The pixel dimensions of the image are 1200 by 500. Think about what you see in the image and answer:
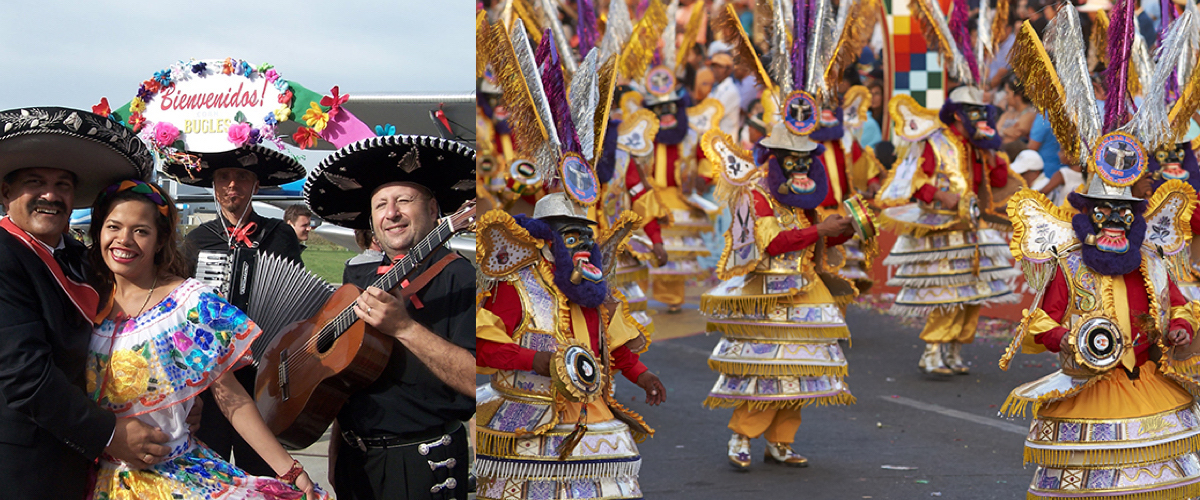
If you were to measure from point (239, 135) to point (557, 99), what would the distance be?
40.8 inches

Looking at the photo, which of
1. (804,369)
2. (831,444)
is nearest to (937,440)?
(831,444)

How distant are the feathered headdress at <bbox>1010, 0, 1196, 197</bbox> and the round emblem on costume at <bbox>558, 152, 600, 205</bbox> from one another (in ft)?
6.83

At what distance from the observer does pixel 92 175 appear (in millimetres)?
2611

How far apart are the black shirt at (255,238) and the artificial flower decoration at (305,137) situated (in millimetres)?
233

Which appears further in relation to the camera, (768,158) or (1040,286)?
(768,158)

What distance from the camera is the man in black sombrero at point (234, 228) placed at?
115 inches

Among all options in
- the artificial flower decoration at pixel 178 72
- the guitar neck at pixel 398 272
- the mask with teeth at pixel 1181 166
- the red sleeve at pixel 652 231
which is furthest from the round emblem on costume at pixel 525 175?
the red sleeve at pixel 652 231

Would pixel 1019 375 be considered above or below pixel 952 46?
below

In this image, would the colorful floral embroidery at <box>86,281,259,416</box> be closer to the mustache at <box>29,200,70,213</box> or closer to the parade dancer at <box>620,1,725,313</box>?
the mustache at <box>29,200,70,213</box>

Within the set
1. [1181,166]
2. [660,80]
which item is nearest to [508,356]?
[1181,166]

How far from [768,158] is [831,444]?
1.72m

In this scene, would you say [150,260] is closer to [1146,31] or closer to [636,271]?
[636,271]

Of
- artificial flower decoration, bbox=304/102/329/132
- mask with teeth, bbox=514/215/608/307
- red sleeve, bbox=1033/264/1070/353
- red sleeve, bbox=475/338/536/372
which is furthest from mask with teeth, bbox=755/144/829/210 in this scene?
artificial flower decoration, bbox=304/102/329/132

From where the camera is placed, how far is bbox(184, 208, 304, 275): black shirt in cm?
291
